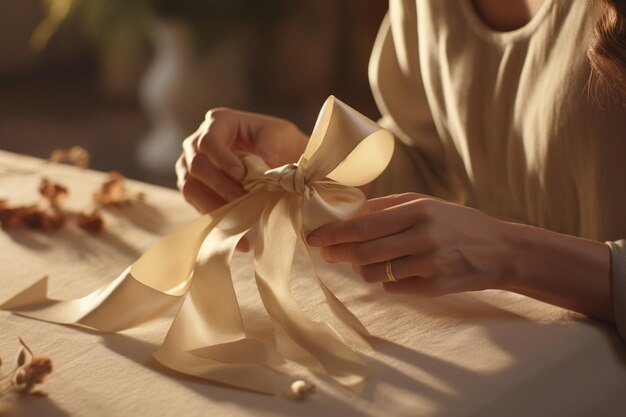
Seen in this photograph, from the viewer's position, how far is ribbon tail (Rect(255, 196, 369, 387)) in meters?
0.65

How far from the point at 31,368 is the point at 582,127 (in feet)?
1.79

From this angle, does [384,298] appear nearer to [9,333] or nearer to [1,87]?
[9,333]

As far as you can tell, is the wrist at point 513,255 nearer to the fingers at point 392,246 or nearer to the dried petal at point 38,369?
the fingers at point 392,246

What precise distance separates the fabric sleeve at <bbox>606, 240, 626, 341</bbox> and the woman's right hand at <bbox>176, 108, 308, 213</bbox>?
1.02 feet

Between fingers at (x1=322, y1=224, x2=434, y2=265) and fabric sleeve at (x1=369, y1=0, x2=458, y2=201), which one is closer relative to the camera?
fingers at (x1=322, y1=224, x2=434, y2=265)

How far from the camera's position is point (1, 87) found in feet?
12.6

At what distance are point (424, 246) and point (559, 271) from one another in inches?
4.7

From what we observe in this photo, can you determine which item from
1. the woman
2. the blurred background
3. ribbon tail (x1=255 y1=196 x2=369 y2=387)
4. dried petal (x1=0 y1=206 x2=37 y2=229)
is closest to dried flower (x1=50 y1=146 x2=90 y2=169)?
dried petal (x1=0 y1=206 x2=37 y2=229)

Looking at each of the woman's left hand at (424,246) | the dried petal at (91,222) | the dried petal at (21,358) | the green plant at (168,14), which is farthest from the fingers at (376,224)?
the green plant at (168,14)

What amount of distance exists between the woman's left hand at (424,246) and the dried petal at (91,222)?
35 cm

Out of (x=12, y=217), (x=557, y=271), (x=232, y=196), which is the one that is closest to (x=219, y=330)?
(x=232, y=196)

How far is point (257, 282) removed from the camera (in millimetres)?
733

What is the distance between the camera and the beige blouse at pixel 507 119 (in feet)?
2.91

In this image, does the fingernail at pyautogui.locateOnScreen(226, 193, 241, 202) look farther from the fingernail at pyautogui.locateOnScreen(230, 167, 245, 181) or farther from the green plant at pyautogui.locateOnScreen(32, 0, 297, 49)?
the green plant at pyautogui.locateOnScreen(32, 0, 297, 49)
